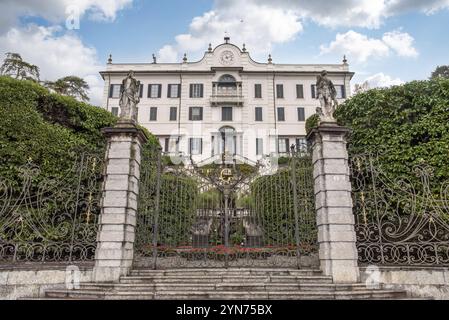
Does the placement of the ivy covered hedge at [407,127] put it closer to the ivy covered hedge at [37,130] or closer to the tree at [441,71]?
the ivy covered hedge at [37,130]

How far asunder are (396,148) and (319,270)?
6166mm

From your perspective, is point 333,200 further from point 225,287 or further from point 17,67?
point 17,67

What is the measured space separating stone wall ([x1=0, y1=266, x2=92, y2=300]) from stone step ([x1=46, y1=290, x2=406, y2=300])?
1.20 feet

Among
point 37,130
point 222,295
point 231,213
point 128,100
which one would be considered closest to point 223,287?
point 222,295

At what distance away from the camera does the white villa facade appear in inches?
1314

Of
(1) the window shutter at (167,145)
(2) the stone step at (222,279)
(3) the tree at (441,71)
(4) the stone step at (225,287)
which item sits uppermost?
(3) the tree at (441,71)

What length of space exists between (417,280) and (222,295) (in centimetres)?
443

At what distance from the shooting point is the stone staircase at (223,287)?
6418mm

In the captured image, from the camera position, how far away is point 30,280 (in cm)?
700

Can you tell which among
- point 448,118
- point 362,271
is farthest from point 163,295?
point 448,118

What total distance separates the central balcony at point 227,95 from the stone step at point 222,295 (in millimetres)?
28648

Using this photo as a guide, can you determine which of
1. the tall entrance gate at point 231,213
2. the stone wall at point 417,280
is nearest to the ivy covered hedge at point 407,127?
the tall entrance gate at point 231,213

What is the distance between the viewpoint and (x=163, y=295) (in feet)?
21.0

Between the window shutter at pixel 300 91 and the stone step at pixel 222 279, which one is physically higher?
the window shutter at pixel 300 91
